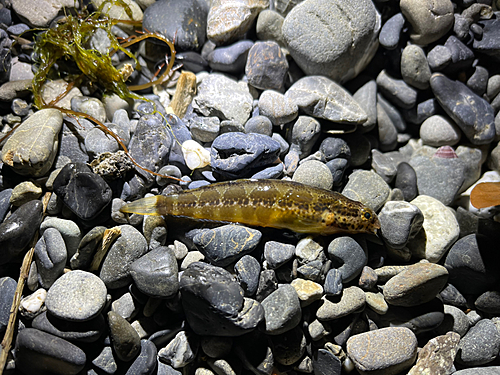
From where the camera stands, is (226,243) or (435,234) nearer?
(226,243)

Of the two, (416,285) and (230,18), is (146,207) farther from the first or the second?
(416,285)

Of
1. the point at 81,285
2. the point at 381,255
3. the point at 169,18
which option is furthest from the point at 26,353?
the point at 169,18

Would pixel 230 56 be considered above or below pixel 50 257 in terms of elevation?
above

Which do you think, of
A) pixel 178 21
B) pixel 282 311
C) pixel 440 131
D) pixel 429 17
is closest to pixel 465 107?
pixel 440 131

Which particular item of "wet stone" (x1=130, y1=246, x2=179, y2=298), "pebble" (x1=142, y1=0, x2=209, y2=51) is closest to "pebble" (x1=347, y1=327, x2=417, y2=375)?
"wet stone" (x1=130, y1=246, x2=179, y2=298)

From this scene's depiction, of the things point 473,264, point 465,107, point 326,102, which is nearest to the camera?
point 473,264

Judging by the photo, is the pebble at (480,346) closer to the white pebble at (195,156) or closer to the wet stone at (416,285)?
the wet stone at (416,285)

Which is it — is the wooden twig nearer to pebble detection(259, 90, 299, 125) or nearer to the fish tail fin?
the fish tail fin

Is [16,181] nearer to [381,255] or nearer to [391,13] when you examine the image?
[381,255]
